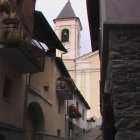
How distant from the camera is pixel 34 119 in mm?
13984

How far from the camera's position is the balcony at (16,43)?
353 inches

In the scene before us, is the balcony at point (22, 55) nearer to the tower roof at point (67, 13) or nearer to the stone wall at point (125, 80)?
the stone wall at point (125, 80)

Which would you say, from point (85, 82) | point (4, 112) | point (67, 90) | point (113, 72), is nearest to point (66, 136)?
point (67, 90)

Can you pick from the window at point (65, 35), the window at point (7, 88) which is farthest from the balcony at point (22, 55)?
the window at point (65, 35)

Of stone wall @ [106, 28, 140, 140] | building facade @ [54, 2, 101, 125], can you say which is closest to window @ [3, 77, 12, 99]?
stone wall @ [106, 28, 140, 140]

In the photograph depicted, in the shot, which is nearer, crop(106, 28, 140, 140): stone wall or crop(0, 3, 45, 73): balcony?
crop(106, 28, 140, 140): stone wall

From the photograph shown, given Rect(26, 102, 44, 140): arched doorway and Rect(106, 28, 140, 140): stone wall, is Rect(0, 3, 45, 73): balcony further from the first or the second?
Rect(106, 28, 140, 140): stone wall

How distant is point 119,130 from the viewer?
6324 mm

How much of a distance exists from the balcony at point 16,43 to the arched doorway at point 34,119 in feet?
9.67

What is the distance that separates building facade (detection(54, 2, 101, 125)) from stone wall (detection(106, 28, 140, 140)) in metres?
29.2

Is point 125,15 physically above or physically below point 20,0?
below

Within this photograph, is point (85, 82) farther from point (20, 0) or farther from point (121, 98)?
point (121, 98)

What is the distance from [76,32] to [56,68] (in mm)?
28345

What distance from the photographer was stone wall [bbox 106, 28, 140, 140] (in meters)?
6.32
